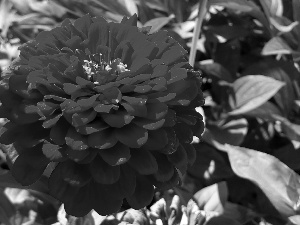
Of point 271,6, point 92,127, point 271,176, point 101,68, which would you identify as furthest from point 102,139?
point 271,6

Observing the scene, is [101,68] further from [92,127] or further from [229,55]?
[229,55]

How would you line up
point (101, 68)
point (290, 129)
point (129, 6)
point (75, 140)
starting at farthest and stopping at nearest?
1. point (129, 6)
2. point (290, 129)
3. point (101, 68)
4. point (75, 140)

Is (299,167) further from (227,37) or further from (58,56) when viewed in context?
(58,56)

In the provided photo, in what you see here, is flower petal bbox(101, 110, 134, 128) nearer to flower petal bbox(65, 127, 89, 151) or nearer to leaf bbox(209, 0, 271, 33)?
flower petal bbox(65, 127, 89, 151)

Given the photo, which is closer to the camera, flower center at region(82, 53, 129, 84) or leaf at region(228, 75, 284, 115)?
flower center at region(82, 53, 129, 84)

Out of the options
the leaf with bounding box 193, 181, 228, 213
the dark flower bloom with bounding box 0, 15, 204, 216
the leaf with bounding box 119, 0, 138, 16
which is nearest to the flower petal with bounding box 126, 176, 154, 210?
the dark flower bloom with bounding box 0, 15, 204, 216

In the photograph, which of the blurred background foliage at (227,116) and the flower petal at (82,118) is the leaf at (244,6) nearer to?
the blurred background foliage at (227,116)

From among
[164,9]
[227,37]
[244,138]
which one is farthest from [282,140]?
[164,9]
